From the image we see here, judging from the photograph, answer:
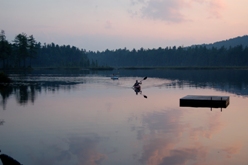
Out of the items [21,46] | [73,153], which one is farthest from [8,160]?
[21,46]

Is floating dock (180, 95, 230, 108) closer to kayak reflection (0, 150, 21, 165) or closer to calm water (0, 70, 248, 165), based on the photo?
calm water (0, 70, 248, 165)

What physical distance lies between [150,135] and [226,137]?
4.11 m

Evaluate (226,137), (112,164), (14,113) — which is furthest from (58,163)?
(14,113)

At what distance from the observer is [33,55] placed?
459ft

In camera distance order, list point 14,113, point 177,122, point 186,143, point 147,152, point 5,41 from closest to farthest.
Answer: point 147,152 < point 186,143 < point 177,122 < point 14,113 < point 5,41

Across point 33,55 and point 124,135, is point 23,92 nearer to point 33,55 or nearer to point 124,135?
point 124,135

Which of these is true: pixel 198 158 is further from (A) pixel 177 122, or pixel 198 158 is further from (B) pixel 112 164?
(A) pixel 177 122

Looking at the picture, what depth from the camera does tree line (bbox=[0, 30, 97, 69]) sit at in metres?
111

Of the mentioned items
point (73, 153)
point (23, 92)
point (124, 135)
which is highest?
point (23, 92)

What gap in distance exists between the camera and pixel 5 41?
110 metres

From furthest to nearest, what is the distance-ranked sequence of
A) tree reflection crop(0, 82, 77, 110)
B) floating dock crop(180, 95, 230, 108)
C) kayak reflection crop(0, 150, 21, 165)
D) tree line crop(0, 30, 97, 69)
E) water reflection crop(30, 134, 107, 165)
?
1. tree line crop(0, 30, 97, 69)
2. tree reflection crop(0, 82, 77, 110)
3. floating dock crop(180, 95, 230, 108)
4. water reflection crop(30, 134, 107, 165)
5. kayak reflection crop(0, 150, 21, 165)

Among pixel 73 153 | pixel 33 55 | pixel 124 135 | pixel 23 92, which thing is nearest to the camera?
pixel 73 153

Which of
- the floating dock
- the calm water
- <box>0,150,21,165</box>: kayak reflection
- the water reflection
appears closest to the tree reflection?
the calm water

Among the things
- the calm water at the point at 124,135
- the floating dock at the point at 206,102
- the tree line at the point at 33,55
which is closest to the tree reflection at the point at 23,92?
Result: the calm water at the point at 124,135
